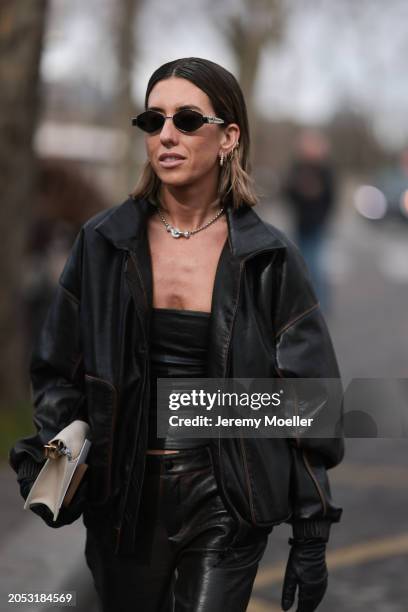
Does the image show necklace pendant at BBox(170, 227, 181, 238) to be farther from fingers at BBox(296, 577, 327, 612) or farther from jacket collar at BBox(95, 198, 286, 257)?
fingers at BBox(296, 577, 327, 612)

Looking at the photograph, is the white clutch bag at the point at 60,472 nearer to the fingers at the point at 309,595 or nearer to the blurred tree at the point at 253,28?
the fingers at the point at 309,595

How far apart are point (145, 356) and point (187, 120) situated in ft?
1.96

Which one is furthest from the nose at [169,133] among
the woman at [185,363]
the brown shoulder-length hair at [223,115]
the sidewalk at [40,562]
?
the sidewalk at [40,562]

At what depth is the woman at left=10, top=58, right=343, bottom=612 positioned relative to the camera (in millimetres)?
2965

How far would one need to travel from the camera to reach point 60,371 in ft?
10.2

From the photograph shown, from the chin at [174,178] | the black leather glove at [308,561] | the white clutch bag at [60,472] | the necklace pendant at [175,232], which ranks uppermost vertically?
the chin at [174,178]

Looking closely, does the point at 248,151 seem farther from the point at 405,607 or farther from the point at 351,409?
the point at 405,607

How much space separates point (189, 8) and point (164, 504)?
2583cm

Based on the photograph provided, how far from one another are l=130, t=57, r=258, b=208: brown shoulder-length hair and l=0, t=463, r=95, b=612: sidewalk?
6.15 feet

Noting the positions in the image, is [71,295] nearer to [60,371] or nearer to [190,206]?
[60,371]

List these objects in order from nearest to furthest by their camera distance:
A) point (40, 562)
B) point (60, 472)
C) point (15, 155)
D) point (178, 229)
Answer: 1. point (60, 472)
2. point (178, 229)
3. point (40, 562)
4. point (15, 155)

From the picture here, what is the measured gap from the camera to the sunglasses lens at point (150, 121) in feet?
9.96

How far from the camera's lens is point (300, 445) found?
3.02 meters

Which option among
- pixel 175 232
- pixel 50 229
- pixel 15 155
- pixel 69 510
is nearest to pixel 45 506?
pixel 69 510
